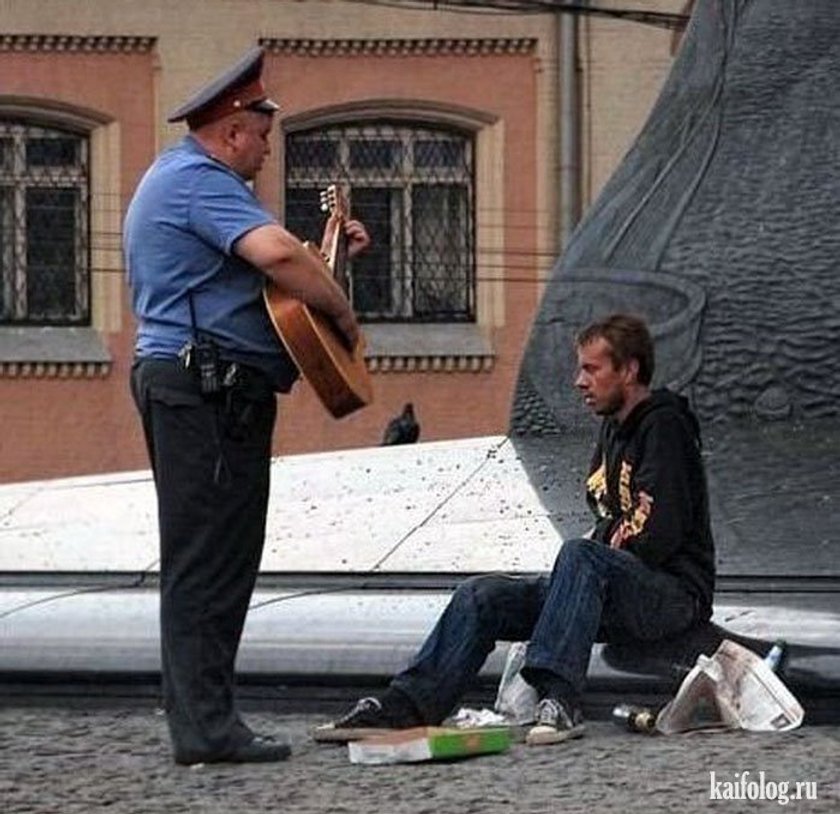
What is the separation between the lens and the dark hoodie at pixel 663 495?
6227 mm

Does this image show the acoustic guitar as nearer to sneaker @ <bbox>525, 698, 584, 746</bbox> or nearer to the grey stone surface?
sneaker @ <bbox>525, 698, 584, 746</bbox>

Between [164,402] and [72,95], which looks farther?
[72,95]

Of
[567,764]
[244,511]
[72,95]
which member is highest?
[72,95]

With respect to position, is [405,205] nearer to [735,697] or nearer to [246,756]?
[735,697]

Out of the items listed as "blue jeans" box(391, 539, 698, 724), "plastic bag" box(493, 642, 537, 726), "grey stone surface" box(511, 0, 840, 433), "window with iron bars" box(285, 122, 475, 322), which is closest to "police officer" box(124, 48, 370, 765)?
"blue jeans" box(391, 539, 698, 724)

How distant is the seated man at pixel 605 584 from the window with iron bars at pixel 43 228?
17.9 meters

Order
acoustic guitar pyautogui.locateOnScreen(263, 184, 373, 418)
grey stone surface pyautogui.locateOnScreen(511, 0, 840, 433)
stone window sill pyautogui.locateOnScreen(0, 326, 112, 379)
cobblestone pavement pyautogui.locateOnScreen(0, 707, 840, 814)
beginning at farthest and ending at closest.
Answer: stone window sill pyautogui.locateOnScreen(0, 326, 112, 379)
grey stone surface pyautogui.locateOnScreen(511, 0, 840, 433)
acoustic guitar pyautogui.locateOnScreen(263, 184, 373, 418)
cobblestone pavement pyautogui.locateOnScreen(0, 707, 840, 814)

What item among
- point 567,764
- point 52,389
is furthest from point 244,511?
point 52,389

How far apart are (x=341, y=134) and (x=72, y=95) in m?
2.14

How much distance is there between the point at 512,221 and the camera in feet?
79.4

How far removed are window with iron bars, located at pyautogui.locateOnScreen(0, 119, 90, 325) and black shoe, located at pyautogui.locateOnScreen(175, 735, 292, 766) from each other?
18.3 metres

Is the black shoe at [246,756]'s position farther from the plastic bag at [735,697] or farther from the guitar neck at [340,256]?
the guitar neck at [340,256]

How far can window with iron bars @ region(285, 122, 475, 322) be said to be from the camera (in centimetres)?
2438

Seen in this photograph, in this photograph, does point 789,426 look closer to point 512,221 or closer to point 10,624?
point 10,624
